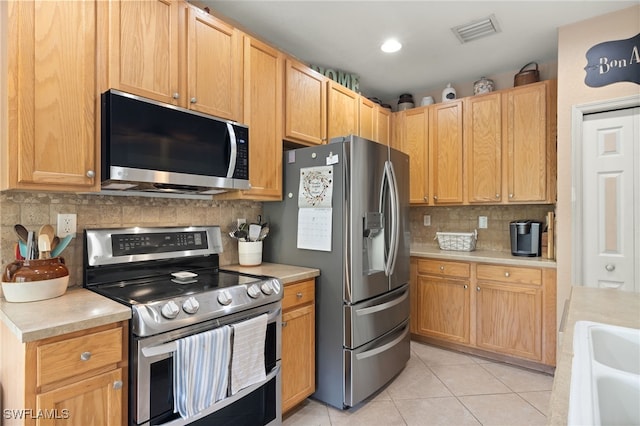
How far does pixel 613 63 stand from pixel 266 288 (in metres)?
2.68

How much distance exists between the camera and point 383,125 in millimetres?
3549

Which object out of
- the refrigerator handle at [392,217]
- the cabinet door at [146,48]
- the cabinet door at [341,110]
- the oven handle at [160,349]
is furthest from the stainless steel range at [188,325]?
the cabinet door at [341,110]

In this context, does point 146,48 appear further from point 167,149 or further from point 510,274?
point 510,274

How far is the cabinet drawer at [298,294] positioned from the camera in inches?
79.0

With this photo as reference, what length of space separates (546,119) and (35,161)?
11.1 feet

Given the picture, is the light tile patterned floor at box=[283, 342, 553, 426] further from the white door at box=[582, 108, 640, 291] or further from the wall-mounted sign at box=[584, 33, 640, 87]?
the wall-mounted sign at box=[584, 33, 640, 87]

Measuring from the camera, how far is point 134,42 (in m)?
1.65

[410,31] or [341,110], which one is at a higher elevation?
[410,31]

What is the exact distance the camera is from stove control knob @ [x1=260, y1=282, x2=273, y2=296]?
1.78 metres

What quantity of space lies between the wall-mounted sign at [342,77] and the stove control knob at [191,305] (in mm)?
2344

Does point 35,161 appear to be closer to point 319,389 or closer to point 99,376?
point 99,376

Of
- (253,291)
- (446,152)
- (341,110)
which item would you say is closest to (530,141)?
(446,152)

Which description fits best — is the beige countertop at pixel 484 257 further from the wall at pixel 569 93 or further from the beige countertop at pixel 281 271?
the beige countertop at pixel 281 271

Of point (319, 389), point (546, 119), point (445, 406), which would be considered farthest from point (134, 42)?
point (546, 119)
